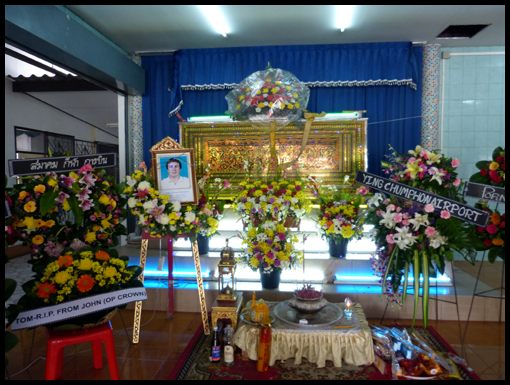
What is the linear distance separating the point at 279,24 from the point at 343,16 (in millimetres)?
838

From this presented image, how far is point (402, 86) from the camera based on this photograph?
5.54m

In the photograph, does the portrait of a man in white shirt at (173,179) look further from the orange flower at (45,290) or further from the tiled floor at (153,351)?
the tiled floor at (153,351)

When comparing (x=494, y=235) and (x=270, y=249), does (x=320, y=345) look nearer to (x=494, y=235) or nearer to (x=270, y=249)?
(x=270, y=249)

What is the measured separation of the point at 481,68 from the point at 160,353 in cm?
605

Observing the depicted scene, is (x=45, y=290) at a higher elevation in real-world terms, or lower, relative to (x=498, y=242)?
lower

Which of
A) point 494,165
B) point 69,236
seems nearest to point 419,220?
point 494,165

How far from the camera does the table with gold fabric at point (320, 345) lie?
8.51ft

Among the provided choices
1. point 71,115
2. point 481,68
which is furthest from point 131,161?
point 481,68

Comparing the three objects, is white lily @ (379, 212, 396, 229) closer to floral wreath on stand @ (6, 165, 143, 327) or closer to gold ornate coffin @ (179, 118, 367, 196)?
floral wreath on stand @ (6, 165, 143, 327)

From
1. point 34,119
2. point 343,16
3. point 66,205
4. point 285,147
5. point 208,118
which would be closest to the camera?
point 66,205

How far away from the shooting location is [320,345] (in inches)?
102

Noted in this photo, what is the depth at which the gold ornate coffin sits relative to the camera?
16.8 ft

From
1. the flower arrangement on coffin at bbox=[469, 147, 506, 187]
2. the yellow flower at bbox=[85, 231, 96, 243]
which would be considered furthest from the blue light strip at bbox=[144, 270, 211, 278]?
the flower arrangement on coffin at bbox=[469, 147, 506, 187]

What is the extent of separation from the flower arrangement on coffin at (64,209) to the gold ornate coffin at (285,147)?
2.48m
